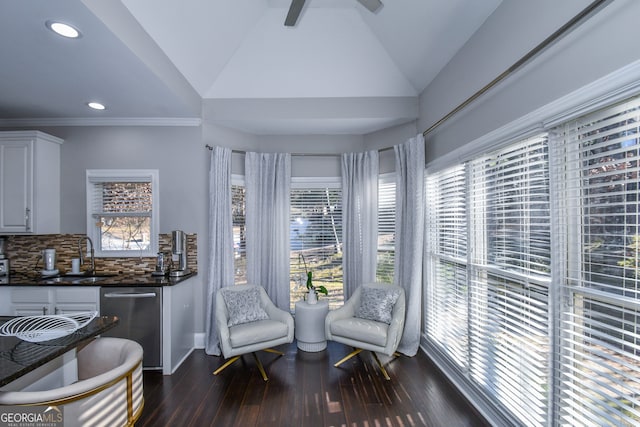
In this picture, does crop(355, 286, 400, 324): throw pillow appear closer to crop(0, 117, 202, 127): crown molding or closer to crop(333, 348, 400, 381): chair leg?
crop(333, 348, 400, 381): chair leg

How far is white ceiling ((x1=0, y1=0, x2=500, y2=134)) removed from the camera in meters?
2.23

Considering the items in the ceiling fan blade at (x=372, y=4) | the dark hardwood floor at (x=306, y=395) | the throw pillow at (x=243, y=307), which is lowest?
the dark hardwood floor at (x=306, y=395)

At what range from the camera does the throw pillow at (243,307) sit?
11.2 ft

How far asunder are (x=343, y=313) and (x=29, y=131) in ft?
13.3

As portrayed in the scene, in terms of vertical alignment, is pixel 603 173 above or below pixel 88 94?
below

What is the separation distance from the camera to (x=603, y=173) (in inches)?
60.8

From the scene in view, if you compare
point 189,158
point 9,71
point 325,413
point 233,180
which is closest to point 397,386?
point 325,413

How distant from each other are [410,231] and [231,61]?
2.87 m

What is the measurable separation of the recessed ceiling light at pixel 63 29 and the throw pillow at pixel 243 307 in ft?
8.58

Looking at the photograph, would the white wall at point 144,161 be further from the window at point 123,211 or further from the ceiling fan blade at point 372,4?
the ceiling fan blade at point 372,4

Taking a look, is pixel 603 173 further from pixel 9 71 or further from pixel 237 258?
pixel 9 71

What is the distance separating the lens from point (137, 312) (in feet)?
10.4

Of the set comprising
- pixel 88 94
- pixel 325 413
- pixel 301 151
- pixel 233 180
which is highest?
pixel 88 94

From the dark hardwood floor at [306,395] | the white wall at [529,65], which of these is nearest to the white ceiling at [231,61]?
the white wall at [529,65]
